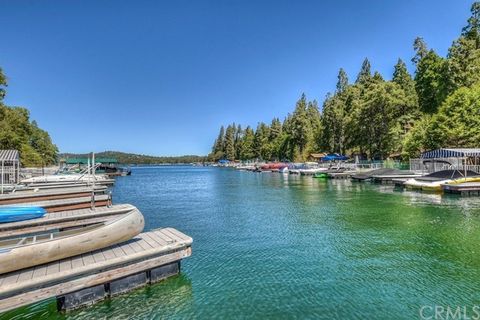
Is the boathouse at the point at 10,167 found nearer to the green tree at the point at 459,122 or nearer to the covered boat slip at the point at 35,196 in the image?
the covered boat slip at the point at 35,196

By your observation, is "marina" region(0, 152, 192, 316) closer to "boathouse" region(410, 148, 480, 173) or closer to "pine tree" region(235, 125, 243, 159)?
"boathouse" region(410, 148, 480, 173)

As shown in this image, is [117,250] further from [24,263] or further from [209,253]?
[209,253]

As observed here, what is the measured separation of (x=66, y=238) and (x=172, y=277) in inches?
106

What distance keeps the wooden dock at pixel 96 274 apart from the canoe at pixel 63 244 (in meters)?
0.19

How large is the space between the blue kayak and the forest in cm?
4294

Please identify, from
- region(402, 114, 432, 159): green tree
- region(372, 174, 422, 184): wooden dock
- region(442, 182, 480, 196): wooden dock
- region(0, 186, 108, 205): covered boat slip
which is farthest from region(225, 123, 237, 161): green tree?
region(0, 186, 108, 205): covered boat slip

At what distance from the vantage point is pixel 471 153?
2905 cm

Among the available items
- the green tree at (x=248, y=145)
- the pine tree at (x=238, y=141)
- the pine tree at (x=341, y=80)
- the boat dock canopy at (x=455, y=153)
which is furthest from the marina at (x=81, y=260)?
the pine tree at (x=238, y=141)

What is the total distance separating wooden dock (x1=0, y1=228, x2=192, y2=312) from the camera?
5.79 m

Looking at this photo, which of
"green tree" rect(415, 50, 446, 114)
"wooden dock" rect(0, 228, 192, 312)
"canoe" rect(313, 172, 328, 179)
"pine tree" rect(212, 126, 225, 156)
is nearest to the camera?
"wooden dock" rect(0, 228, 192, 312)

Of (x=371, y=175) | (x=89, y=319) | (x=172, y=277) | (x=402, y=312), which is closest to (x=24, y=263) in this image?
(x=89, y=319)

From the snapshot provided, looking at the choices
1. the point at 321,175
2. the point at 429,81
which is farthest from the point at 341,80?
the point at 321,175

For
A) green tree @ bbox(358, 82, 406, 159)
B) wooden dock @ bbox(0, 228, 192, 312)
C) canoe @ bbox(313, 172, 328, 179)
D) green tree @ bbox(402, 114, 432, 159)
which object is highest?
green tree @ bbox(358, 82, 406, 159)

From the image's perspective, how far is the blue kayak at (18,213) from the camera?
889cm
